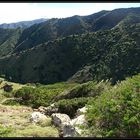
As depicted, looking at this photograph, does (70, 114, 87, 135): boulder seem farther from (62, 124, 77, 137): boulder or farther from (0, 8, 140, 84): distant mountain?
(0, 8, 140, 84): distant mountain

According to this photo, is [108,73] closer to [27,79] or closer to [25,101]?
[27,79]

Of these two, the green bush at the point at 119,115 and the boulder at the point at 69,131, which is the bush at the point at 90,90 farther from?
the boulder at the point at 69,131

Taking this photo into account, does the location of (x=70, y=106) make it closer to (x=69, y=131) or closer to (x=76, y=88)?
(x=69, y=131)

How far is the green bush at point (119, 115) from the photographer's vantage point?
1018 centimetres

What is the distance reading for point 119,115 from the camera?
10.8 m

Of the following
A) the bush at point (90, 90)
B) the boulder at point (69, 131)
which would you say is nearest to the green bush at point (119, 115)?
the boulder at point (69, 131)

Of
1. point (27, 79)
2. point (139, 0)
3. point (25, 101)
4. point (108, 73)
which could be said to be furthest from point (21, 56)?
point (139, 0)

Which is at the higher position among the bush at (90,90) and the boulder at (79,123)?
the boulder at (79,123)

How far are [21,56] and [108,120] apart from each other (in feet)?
466

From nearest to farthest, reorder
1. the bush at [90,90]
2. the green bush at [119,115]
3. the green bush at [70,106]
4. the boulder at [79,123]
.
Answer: the green bush at [119,115] < the boulder at [79,123] < the green bush at [70,106] < the bush at [90,90]

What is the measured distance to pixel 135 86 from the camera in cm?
1194

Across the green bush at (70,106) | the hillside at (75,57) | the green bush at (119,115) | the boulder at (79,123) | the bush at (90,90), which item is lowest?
the hillside at (75,57)

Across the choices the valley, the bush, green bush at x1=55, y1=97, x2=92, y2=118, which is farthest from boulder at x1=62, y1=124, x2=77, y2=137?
the bush

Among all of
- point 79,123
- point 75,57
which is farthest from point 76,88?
point 75,57
